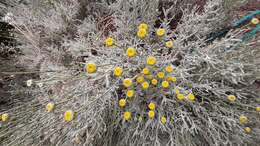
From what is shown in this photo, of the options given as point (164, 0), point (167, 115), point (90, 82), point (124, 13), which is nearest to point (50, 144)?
point (90, 82)

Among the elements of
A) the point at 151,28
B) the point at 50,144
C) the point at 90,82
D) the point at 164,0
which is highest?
the point at 164,0

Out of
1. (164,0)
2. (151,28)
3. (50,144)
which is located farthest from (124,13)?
(50,144)

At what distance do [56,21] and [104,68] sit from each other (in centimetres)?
43

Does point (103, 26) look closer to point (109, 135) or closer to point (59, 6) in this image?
point (59, 6)

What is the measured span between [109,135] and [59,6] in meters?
0.62

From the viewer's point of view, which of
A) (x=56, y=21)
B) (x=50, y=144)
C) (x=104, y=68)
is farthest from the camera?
(x=56, y=21)

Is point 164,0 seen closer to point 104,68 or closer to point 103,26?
point 103,26

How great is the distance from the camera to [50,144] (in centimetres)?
98

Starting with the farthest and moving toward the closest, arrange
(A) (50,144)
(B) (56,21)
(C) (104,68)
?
(B) (56,21) → (A) (50,144) → (C) (104,68)

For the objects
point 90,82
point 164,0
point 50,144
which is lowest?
point 50,144

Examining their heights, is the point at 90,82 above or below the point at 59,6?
below

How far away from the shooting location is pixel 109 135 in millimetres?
904

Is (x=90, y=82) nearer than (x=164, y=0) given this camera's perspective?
Yes

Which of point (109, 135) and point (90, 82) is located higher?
point (90, 82)
